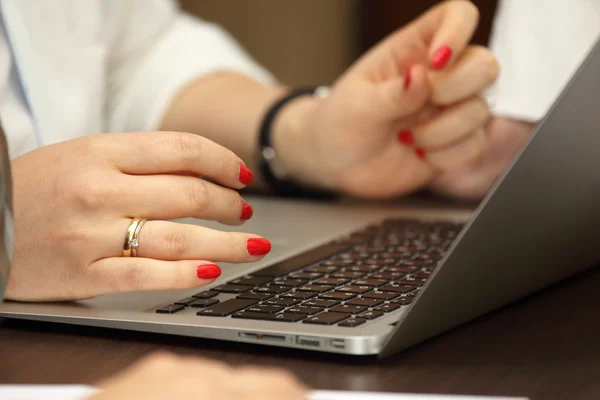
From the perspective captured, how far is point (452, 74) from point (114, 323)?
381 mm

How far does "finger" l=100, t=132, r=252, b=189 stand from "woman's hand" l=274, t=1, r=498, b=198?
0.28m

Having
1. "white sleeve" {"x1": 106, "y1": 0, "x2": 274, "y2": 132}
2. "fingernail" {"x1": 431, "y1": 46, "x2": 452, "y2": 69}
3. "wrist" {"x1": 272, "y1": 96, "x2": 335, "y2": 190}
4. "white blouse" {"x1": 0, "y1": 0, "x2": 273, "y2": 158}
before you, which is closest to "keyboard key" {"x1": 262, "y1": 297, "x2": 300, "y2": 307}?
"white blouse" {"x1": 0, "y1": 0, "x2": 273, "y2": 158}

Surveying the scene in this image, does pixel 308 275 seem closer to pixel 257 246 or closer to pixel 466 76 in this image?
pixel 257 246

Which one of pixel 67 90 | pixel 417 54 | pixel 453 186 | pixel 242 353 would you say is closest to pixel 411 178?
pixel 453 186

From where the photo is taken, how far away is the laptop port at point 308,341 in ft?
0.98

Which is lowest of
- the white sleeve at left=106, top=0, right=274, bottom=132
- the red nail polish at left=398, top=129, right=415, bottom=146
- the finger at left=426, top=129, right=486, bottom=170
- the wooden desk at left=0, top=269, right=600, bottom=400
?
the wooden desk at left=0, top=269, right=600, bottom=400

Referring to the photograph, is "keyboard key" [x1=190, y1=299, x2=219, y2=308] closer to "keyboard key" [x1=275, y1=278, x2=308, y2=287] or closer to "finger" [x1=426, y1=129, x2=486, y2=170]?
"keyboard key" [x1=275, y1=278, x2=308, y2=287]

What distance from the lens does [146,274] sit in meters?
0.36

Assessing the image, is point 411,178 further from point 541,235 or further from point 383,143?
point 541,235

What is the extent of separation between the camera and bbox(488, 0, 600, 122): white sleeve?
2.18 feet

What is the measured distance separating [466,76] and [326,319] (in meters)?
0.35

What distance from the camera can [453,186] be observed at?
2.52 feet

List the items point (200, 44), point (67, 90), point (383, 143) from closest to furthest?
point (67, 90)
point (383, 143)
point (200, 44)

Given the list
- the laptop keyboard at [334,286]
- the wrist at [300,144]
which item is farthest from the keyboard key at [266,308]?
the wrist at [300,144]
